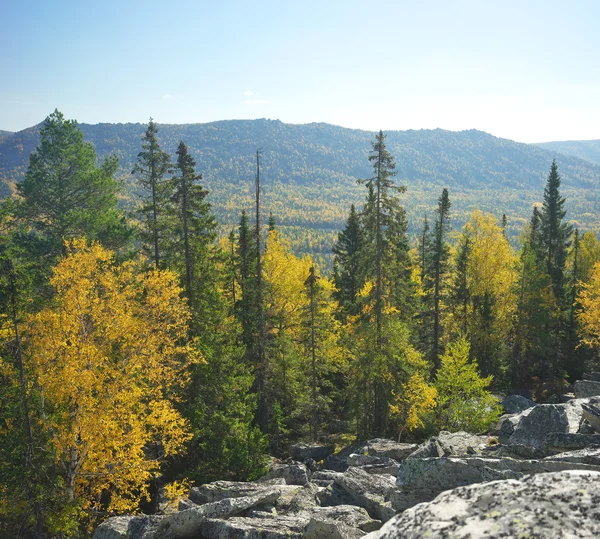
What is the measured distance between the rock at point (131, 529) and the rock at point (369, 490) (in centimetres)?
596

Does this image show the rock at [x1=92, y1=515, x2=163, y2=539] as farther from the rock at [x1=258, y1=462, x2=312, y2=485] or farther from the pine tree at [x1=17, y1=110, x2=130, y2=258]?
the pine tree at [x1=17, y1=110, x2=130, y2=258]

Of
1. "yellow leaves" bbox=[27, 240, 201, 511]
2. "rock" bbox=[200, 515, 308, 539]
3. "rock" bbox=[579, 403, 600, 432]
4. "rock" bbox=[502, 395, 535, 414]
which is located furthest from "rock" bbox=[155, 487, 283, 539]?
"rock" bbox=[502, 395, 535, 414]

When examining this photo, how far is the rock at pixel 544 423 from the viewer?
57.9ft

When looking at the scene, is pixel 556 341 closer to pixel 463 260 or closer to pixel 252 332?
pixel 463 260

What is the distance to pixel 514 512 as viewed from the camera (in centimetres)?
450

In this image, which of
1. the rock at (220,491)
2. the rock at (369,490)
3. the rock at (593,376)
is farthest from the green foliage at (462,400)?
the rock at (593,376)

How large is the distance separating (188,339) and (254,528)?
15567 millimetres

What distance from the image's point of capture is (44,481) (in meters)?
Result: 17.2

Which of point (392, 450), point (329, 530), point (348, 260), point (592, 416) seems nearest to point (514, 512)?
point (329, 530)

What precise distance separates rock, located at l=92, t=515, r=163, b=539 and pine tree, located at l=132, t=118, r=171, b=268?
632 inches

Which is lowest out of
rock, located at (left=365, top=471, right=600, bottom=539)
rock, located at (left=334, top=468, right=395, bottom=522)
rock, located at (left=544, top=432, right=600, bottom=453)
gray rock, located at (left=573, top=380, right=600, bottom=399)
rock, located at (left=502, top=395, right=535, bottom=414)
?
rock, located at (left=502, top=395, right=535, bottom=414)

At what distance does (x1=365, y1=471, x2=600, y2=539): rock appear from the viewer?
425 centimetres

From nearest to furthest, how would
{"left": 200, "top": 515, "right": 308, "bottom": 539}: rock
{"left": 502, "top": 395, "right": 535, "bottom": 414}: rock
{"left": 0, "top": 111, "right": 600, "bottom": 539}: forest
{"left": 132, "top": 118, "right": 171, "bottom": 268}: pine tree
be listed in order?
1. {"left": 200, "top": 515, "right": 308, "bottom": 539}: rock
2. {"left": 0, "top": 111, "right": 600, "bottom": 539}: forest
3. {"left": 132, "top": 118, "right": 171, "bottom": 268}: pine tree
4. {"left": 502, "top": 395, "right": 535, "bottom": 414}: rock

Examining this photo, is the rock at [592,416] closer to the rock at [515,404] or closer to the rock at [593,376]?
the rock at [515,404]
